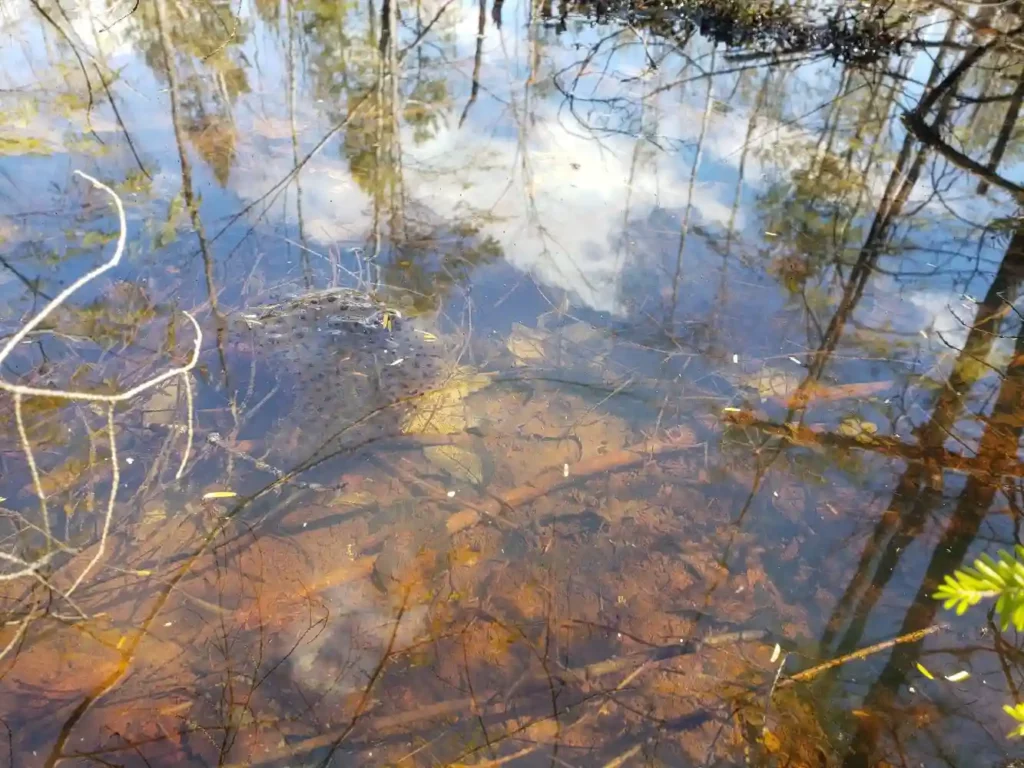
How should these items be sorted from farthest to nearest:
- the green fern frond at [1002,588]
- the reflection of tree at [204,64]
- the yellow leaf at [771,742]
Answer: the reflection of tree at [204,64] < the yellow leaf at [771,742] < the green fern frond at [1002,588]

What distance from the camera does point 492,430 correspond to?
3002 millimetres

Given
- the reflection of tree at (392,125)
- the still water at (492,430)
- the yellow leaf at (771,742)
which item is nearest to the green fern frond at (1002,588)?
the yellow leaf at (771,742)

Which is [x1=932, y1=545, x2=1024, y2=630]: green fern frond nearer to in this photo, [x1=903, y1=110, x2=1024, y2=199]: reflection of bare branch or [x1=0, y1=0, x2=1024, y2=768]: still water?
[x1=0, y1=0, x2=1024, y2=768]: still water

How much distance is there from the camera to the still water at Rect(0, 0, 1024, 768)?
6.98 ft

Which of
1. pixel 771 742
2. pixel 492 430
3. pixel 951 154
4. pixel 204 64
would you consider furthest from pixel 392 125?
pixel 771 742

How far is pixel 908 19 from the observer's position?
23.6 ft

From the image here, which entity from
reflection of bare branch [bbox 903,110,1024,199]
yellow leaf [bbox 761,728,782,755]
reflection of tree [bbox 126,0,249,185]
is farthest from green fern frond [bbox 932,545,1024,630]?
reflection of bare branch [bbox 903,110,1024,199]

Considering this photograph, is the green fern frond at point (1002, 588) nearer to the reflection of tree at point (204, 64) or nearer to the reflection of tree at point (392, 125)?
the reflection of tree at point (392, 125)

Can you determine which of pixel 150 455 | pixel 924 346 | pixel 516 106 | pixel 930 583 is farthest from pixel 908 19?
pixel 150 455

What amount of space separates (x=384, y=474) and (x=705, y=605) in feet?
4.28

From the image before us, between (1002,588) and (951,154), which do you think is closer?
(1002,588)

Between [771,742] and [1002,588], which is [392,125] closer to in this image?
[771,742]

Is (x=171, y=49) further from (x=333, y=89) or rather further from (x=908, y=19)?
(x=908, y=19)

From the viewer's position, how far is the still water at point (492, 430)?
2129 mm
